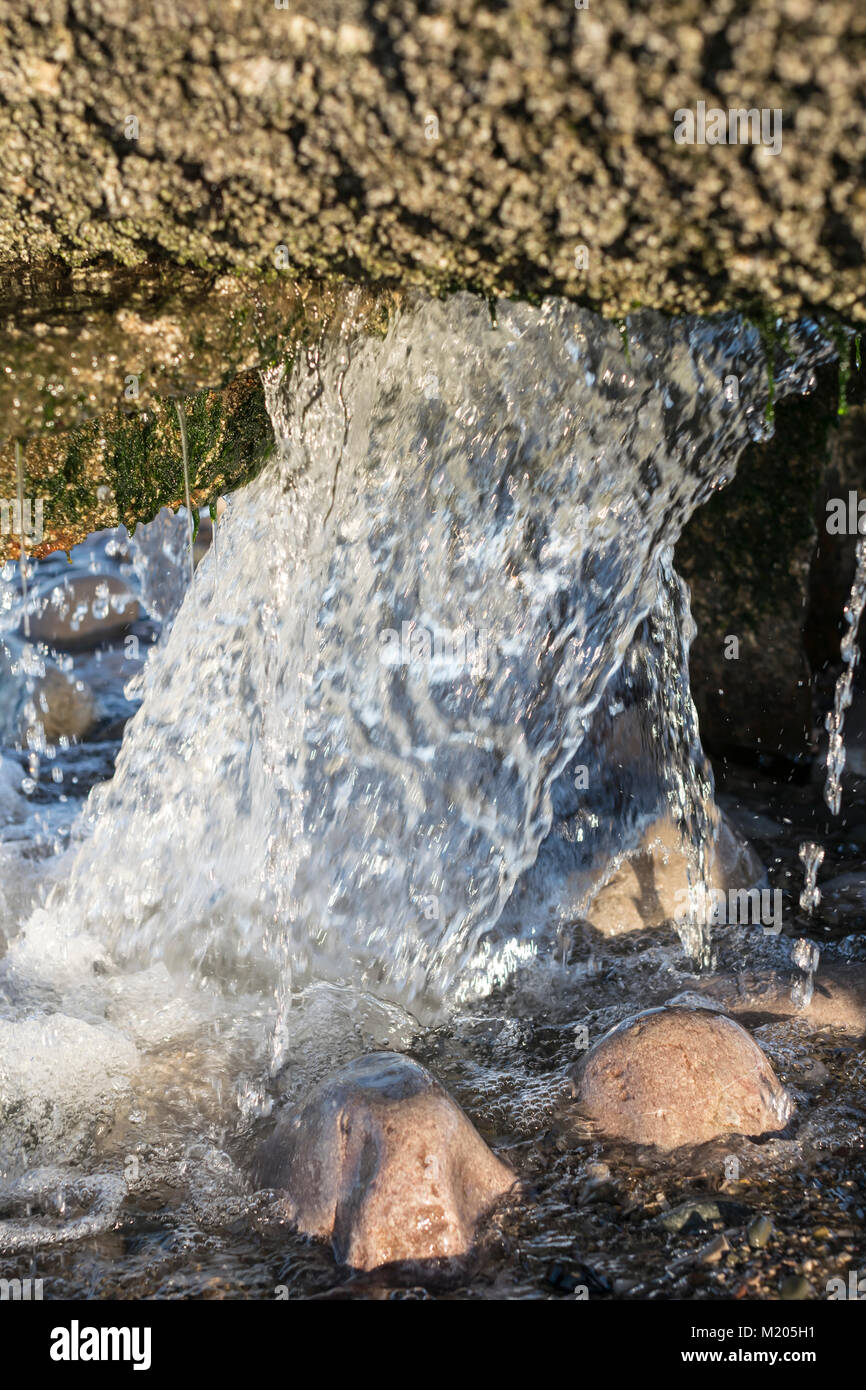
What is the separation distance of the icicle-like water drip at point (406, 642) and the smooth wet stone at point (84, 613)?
3176mm

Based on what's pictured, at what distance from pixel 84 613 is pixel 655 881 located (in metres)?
4.78

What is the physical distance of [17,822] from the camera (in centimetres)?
561

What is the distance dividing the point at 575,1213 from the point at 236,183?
247 centimetres

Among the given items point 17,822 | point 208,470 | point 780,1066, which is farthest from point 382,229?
point 17,822

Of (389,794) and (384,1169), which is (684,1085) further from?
(389,794)

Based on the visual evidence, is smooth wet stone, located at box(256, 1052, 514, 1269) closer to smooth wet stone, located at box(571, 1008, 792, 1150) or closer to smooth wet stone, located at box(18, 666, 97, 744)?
smooth wet stone, located at box(571, 1008, 792, 1150)

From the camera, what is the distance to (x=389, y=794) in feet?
13.3

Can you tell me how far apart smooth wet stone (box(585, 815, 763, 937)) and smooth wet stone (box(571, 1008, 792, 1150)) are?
126 centimetres

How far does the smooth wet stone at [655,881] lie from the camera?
4.33 meters

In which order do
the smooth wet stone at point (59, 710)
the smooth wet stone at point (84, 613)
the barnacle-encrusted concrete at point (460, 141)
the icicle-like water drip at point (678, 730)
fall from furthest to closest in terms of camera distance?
the smooth wet stone at point (84, 613), the smooth wet stone at point (59, 710), the icicle-like water drip at point (678, 730), the barnacle-encrusted concrete at point (460, 141)

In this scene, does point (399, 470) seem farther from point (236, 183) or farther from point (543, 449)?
point (236, 183)

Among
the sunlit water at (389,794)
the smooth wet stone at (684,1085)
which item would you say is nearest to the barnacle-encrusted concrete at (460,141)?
the sunlit water at (389,794)

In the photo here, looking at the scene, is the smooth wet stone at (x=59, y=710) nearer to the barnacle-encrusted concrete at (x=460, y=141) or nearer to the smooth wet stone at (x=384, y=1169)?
the smooth wet stone at (x=384, y=1169)

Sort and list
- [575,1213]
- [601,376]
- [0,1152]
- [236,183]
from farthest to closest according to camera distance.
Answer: [601,376], [0,1152], [575,1213], [236,183]
